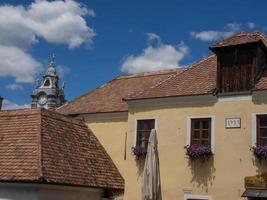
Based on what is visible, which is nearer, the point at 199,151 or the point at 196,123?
the point at 199,151

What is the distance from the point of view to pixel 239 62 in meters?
17.3

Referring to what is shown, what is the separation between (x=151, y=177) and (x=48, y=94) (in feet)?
149

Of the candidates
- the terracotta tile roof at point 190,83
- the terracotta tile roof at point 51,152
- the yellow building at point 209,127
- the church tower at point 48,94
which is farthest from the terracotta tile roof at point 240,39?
the church tower at point 48,94

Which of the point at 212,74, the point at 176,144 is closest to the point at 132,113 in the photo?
the point at 176,144

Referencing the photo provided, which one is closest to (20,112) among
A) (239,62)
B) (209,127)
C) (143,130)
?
(143,130)

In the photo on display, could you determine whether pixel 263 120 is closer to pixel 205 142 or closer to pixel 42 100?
pixel 205 142

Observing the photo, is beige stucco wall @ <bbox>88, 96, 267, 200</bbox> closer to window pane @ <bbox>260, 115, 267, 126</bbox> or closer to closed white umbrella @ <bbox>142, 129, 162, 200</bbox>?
window pane @ <bbox>260, 115, 267, 126</bbox>

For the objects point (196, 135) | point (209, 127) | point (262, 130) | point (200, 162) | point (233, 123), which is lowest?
point (200, 162)

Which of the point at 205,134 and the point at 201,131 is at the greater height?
the point at 201,131

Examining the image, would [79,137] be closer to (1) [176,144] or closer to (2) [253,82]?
(1) [176,144]

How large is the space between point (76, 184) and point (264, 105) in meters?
7.04

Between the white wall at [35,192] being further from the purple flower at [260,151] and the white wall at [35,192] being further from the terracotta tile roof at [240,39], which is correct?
the terracotta tile roof at [240,39]

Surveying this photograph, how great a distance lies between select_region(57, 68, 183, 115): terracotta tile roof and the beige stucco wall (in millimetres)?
2262

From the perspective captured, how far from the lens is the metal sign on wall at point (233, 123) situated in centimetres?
1670
